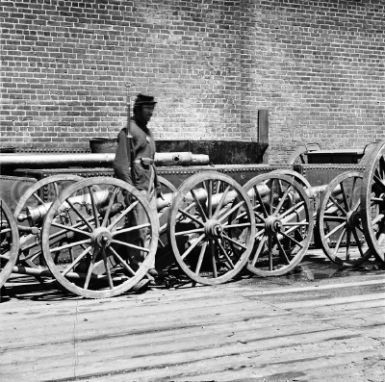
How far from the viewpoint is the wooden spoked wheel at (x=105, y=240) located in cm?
538

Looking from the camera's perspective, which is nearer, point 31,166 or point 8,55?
point 31,166

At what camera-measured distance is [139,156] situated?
243 inches

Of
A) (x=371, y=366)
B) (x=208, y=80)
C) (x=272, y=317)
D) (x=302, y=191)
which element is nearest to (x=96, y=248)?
(x=272, y=317)

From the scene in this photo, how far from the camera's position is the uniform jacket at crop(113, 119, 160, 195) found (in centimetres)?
604

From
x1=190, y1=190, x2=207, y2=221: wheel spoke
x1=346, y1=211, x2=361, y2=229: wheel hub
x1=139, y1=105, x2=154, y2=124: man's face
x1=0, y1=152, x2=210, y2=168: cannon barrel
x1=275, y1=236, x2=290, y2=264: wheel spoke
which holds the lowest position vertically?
x1=275, y1=236, x2=290, y2=264: wheel spoke

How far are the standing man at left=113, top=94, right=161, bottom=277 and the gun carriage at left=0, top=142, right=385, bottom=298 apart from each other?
0.57 feet

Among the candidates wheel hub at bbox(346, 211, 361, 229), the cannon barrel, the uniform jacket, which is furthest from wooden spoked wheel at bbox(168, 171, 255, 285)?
the cannon barrel

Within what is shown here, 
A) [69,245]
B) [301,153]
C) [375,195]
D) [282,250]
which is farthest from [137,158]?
[301,153]

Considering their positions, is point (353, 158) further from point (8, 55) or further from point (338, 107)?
point (8, 55)

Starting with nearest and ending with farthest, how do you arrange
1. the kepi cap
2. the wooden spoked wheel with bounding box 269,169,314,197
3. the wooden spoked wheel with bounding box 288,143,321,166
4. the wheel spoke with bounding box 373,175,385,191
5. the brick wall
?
1. the kepi cap
2. the wooden spoked wheel with bounding box 269,169,314,197
3. the wheel spoke with bounding box 373,175,385,191
4. the brick wall
5. the wooden spoked wheel with bounding box 288,143,321,166

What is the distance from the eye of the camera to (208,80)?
11.0 m

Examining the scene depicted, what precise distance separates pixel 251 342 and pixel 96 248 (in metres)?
1.83

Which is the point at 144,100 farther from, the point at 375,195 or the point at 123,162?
the point at 375,195

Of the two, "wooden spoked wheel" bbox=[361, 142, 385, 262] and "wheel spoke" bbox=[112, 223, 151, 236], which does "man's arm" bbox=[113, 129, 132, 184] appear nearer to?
"wheel spoke" bbox=[112, 223, 151, 236]
